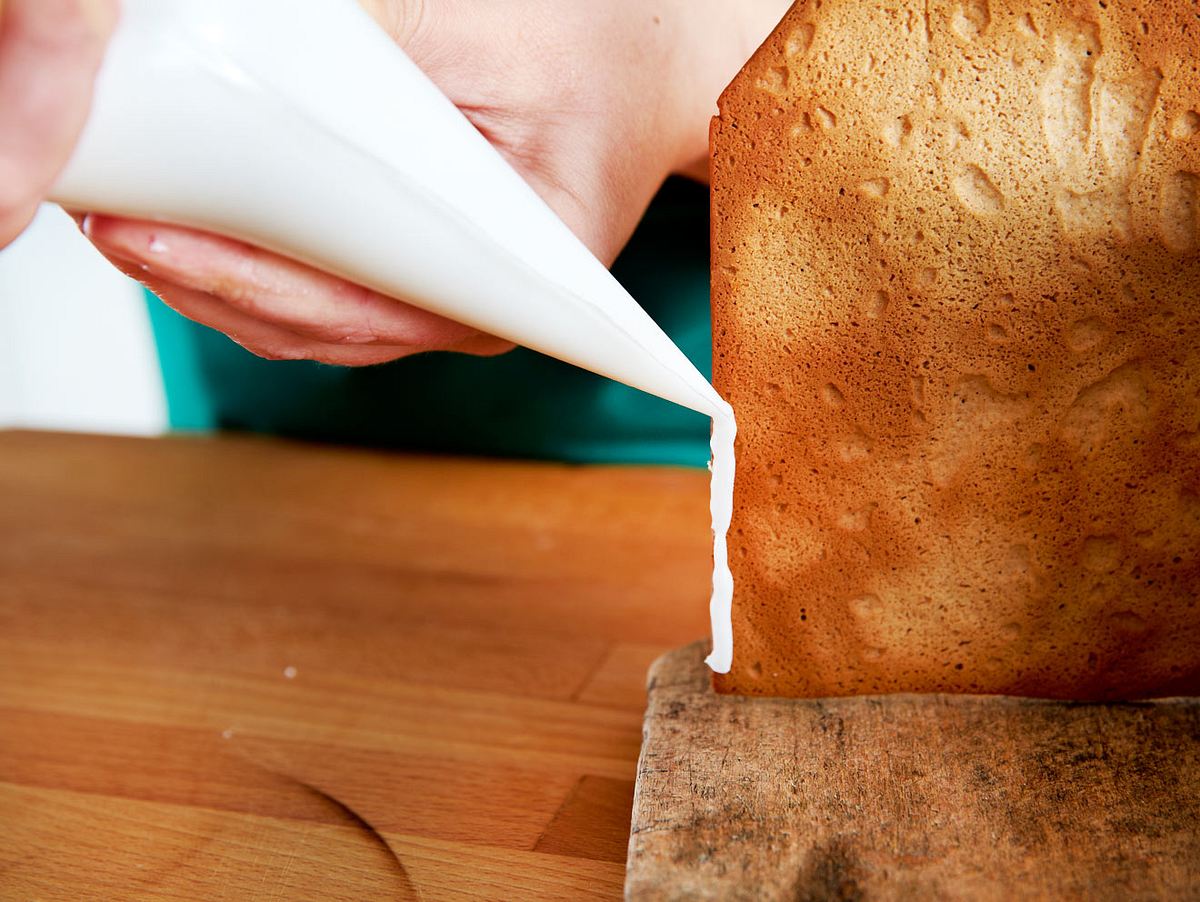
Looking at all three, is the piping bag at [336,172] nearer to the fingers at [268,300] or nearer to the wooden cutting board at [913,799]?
the fingers at [268,300]

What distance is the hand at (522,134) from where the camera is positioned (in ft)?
1.68

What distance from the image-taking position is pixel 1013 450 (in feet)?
1.92

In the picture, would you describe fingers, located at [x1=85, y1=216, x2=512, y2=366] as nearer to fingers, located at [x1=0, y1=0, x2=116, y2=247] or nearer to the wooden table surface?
fingers, located at [x1=0, y1=0, x2=116, y2=247]

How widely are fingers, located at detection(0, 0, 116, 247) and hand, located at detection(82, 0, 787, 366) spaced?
0.23ft

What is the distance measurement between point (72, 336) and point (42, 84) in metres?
1.66

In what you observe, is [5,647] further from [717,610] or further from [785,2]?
[785,2]

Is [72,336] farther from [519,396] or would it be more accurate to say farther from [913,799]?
[913,799]

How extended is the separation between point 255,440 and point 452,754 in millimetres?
767

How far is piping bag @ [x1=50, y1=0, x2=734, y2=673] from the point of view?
0.41 m

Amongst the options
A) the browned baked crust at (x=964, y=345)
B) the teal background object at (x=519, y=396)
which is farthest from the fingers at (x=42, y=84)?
the teal background object at (x=519, y=396)

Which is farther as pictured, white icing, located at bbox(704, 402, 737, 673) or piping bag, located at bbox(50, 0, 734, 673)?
white icing, located at bbox(704, 402, 737, 673)

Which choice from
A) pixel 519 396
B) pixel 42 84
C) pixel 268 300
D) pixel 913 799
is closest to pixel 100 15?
pixel 42 84

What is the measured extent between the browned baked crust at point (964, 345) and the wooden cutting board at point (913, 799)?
0.09ft

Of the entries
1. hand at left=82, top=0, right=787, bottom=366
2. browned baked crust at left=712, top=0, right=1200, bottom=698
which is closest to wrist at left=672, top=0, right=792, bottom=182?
hand at left=82, top=0, right=787, bottom=366
